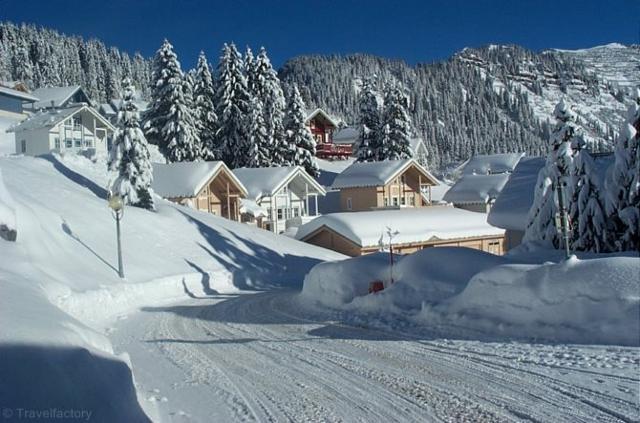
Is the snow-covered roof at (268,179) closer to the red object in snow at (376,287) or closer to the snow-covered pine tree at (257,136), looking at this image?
the snow-covered pine tree at (257,136)

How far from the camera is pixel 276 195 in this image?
49188 mm

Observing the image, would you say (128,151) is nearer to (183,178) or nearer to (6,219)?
(183,178)

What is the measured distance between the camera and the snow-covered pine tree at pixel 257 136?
185 feet

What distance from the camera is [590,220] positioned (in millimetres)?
20859

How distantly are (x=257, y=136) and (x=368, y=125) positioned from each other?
14.6 meters

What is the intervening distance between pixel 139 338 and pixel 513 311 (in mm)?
8136

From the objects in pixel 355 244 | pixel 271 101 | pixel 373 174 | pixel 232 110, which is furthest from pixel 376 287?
pixel 271 101

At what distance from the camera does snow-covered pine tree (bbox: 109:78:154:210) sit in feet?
105

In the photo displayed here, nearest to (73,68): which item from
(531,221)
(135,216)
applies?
Answer: (135,216)

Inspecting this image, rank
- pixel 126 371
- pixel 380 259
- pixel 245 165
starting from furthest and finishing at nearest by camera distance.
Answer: pixel 245 165 → pixel 380 259 → pixel 126 371

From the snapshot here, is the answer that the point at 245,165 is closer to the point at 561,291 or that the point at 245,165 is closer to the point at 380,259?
the point at 380,259

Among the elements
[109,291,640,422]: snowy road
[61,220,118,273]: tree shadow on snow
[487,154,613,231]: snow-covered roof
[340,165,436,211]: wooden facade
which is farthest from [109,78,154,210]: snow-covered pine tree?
[340,165,436,211]: wooden facade

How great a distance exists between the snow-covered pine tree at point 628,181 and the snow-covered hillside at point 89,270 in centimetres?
1539

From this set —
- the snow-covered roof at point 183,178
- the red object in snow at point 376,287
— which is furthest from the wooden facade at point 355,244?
the red object in snow at point 376,287
